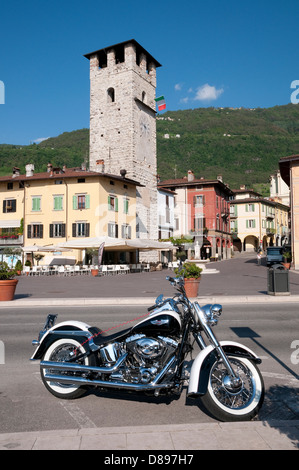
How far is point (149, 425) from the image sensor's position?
354 centimetres

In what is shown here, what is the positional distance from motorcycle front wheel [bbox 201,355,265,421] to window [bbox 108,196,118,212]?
124 feet

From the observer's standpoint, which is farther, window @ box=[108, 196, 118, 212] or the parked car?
window @ box=[108, 196, 118, 212]

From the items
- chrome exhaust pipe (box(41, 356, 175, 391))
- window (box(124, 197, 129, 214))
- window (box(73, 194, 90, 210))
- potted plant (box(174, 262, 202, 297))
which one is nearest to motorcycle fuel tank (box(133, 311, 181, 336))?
chrome exhaust pipe (box(41, 356, 175, 391))

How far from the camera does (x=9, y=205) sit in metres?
42.7

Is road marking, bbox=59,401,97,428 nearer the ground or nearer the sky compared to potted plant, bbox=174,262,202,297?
nearer the ground

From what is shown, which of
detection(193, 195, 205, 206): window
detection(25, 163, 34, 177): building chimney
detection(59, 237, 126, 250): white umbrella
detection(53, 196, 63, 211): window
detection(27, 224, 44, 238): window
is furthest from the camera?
detection(193, 195, 205, 206): window

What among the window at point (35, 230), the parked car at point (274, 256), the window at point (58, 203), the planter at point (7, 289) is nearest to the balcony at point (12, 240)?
the window at point (35, 230)

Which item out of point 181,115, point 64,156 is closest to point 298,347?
point 64,156

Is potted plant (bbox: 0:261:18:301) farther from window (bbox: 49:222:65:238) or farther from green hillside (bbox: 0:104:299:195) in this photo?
green hillside (bbox: 0:104:299:195)

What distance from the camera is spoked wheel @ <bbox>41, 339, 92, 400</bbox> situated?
436 centimetres

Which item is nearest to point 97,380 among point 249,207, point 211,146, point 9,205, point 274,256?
point 274,256

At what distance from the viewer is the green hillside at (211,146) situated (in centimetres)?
7944

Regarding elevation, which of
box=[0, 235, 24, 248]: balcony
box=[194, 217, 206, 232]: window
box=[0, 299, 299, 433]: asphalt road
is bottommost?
box=[0, 299, 299, 433]: asphalt road

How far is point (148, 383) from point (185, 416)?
542 mm
